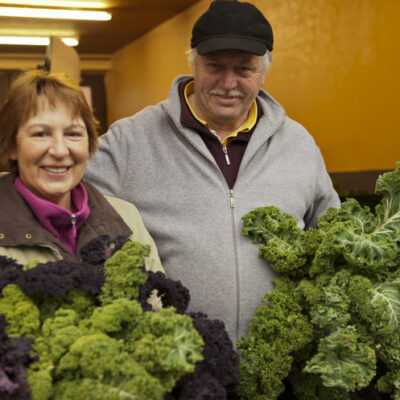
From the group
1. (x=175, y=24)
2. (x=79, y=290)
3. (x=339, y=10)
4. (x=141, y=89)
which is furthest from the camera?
(x=141, y=89)

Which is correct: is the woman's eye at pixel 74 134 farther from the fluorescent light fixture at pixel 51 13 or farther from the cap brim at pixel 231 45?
the fluorescent light fixture at pixel 51 13

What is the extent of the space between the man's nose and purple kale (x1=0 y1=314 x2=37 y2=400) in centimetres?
128

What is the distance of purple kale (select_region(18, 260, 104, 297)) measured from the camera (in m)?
1.37

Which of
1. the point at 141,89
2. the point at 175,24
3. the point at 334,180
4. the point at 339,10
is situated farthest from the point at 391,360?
the point at 141,89

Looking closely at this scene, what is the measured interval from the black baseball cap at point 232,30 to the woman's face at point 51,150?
68 centimetres

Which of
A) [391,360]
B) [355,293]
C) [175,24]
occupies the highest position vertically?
[175,24]

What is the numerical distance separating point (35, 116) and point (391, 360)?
1358 millimetres

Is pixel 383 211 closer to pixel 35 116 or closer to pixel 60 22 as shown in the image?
pixel 35 116

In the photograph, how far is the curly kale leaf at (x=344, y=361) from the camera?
1604 millimetres

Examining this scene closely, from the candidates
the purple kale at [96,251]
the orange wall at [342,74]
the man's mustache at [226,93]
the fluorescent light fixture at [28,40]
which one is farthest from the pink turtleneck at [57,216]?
the fluorescent light fixture at [28,40]

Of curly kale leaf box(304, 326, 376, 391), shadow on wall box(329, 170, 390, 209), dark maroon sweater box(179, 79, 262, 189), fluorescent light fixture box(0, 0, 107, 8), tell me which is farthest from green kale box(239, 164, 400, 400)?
fluorescent light fixture box(0, 0, 107, 8)

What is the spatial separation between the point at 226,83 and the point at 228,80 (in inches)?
0.6

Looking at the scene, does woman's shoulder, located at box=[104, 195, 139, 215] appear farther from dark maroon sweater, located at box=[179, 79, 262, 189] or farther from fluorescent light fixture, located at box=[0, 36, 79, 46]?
fluorescent light fixture, located at box=[0, 36, 79, 46]

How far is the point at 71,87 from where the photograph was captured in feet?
5.82
